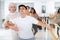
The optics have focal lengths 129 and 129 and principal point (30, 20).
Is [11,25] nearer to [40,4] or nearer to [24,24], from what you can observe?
[24,24]

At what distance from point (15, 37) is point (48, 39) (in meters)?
0.46

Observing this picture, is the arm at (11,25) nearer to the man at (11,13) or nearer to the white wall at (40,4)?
the man at (11,13)

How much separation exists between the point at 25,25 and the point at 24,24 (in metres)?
0.02

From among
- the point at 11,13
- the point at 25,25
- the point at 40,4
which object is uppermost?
the point at 40,4

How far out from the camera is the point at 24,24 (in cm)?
173

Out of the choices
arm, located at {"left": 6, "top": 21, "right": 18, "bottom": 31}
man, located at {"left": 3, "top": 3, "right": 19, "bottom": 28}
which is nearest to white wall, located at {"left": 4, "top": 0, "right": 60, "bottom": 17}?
man, located at {"left": 3, "top": 3, "right": 19, "bottom": 28}

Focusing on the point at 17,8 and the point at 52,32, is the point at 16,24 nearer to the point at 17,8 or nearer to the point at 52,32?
the point at 17,8

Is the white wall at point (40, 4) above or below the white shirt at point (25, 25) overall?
above

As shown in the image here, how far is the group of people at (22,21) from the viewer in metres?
1.73

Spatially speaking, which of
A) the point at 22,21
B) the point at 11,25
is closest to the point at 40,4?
the point at 22,21

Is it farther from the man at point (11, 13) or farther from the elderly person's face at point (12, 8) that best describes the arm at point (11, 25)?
the elderly person's face at point (12, 8)

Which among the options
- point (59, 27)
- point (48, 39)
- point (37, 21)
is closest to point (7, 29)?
point (37, 21)

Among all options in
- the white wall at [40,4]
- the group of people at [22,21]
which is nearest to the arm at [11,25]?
the group of people at [22,21]

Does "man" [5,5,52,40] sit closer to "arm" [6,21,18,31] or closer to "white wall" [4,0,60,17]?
"arm" [6,21,18,31]
